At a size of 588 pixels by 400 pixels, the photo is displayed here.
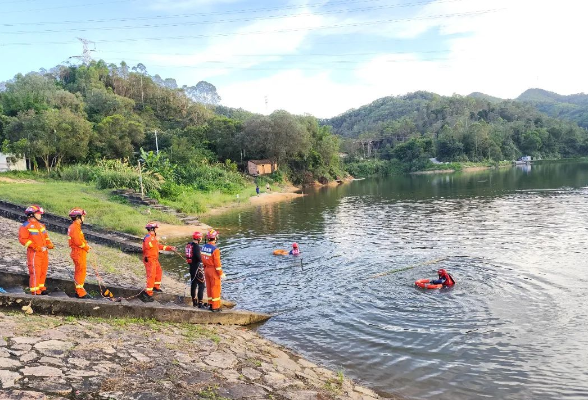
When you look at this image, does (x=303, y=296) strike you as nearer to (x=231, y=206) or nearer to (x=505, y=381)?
(x=505, y=381)

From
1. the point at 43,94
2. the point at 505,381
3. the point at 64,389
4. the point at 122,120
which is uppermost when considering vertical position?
the point at 43,94

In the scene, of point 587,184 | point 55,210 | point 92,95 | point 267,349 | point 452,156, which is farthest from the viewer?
point 452,156

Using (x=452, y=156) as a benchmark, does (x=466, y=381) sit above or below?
below

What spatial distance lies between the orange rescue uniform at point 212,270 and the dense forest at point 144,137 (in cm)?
2713

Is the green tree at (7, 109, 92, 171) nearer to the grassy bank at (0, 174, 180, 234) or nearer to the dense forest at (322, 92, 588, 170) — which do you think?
the grassy bank at (0, 174, 180, 234)

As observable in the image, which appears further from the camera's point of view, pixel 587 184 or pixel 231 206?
pixel 587 184

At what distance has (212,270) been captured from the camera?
11.3 metres

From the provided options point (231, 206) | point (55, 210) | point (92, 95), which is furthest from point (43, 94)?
point (55, 210)

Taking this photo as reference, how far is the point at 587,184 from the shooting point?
5119 cm

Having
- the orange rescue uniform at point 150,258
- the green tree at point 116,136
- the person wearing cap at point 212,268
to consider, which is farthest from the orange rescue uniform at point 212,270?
the green tree at point 116,136

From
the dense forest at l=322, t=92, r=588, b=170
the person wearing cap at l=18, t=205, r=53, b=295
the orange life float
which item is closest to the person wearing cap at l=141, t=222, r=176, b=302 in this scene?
the person wearing cap at l=18, t=205, r=53, b=295

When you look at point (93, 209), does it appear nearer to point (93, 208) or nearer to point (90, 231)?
point (93, 208)

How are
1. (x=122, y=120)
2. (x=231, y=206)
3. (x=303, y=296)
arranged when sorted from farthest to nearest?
1. (x=122, y=120)
2. (x=231, y=206)
3. (x=303, y=296)

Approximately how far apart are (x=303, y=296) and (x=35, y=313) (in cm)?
847
